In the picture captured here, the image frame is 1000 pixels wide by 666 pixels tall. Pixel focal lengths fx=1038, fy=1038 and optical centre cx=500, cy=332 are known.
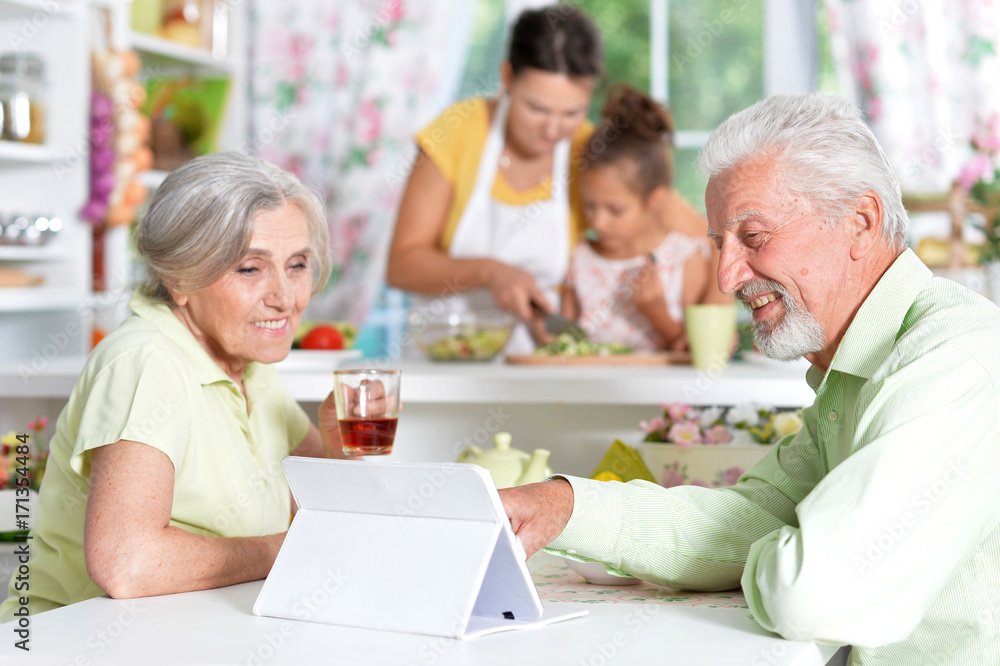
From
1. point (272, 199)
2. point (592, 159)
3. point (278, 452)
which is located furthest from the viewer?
point (592, 159)

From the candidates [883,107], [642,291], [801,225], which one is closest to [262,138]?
[642,291]

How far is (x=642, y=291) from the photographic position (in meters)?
2.80

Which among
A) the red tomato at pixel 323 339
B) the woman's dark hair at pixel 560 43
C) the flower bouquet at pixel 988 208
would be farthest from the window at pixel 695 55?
the red tomato at pixel 323 339

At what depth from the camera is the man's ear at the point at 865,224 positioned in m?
1.12

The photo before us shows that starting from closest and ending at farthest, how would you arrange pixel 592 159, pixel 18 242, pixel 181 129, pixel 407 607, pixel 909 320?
pixel 407 607
pixel 909 320
pixel 18 242
pixel 592 159
pixel 181 129

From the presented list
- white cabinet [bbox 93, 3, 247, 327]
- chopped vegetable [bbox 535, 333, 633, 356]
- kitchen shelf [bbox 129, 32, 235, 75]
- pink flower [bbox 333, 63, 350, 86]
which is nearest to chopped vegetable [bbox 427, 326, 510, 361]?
chopped vegetable [bbox 535, 333, 633, 356]

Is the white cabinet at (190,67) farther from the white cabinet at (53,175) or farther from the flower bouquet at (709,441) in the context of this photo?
the flower bouquet at (709,441)

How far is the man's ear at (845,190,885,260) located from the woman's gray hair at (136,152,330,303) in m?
0.80

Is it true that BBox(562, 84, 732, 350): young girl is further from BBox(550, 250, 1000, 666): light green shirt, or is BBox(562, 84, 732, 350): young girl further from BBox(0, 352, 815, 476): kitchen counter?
BBox(550, 250, 1000, 666): light green shirt

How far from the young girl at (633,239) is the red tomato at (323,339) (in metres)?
0.79

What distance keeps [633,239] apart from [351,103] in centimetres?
155

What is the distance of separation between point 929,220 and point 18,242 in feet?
10.0

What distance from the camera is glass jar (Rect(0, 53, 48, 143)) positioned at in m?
2.77

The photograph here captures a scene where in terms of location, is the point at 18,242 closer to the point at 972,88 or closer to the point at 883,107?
the point at 883,107
